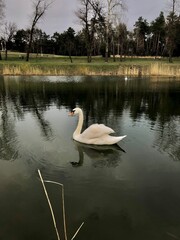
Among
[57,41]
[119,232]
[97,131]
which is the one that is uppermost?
[57,41]

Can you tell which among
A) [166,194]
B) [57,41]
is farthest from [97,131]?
[57,41]

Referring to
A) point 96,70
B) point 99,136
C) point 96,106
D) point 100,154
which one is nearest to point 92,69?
point 96,70

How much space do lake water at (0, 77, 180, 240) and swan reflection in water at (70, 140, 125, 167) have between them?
28 millimetres

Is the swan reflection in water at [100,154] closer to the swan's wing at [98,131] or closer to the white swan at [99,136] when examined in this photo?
the white swan at [99,136]

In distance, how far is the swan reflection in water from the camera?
7.32 meters

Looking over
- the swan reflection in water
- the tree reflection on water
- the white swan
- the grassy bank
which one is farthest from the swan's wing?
the grassy bank

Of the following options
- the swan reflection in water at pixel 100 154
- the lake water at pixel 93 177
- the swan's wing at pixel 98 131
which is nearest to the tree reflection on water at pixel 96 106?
the lake water at pixel 93 177

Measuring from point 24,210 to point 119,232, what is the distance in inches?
74.5

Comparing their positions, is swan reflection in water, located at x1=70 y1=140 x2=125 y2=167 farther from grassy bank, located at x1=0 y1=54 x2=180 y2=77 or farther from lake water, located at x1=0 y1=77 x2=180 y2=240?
grassy bank, located at x1=0 y1=54 x2=180 y2=77

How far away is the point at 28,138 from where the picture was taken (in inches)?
366

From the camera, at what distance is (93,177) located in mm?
6441

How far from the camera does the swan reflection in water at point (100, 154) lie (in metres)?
7.32

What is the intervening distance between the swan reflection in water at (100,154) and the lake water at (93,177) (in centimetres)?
3

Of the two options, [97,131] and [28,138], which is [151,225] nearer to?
[97,131]
